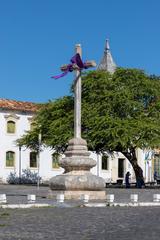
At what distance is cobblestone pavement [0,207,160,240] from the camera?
11797mm

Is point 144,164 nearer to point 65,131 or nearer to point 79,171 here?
point 65,131

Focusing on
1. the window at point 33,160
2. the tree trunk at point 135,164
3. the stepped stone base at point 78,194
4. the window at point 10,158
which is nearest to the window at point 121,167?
the window at point 33,160

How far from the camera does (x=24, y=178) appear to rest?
58875mm

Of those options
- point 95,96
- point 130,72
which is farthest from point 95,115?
point 130,72

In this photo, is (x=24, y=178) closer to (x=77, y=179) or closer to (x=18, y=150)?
(x=18, y=150)

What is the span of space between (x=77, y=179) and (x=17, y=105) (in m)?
37.1

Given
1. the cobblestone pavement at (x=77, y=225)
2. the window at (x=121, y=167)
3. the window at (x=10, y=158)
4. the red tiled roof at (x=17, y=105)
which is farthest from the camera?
the window at (x=121, y=167)

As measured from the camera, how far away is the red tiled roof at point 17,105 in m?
58.6

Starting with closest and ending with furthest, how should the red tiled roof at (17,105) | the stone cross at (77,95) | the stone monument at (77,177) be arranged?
the stone monument at (77,177) < the stone cross at (77,95) < the red tiled roof at (17,105)

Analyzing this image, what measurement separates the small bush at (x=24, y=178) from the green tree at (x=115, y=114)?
12.8m

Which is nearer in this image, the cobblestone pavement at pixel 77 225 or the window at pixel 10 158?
the cobblestone pavement at pixel 77 225

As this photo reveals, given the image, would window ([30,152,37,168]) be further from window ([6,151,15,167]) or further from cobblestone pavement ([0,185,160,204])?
cobblestone pavement ([0,185,160,204])

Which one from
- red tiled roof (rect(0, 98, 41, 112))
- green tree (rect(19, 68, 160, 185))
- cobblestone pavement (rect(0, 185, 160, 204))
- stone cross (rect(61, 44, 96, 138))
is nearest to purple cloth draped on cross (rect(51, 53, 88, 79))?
stone cross (rect(61, 44, 96, 138))

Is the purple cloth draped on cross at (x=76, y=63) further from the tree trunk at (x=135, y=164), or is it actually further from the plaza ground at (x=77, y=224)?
the tree trunk at (x=135, y=164)
